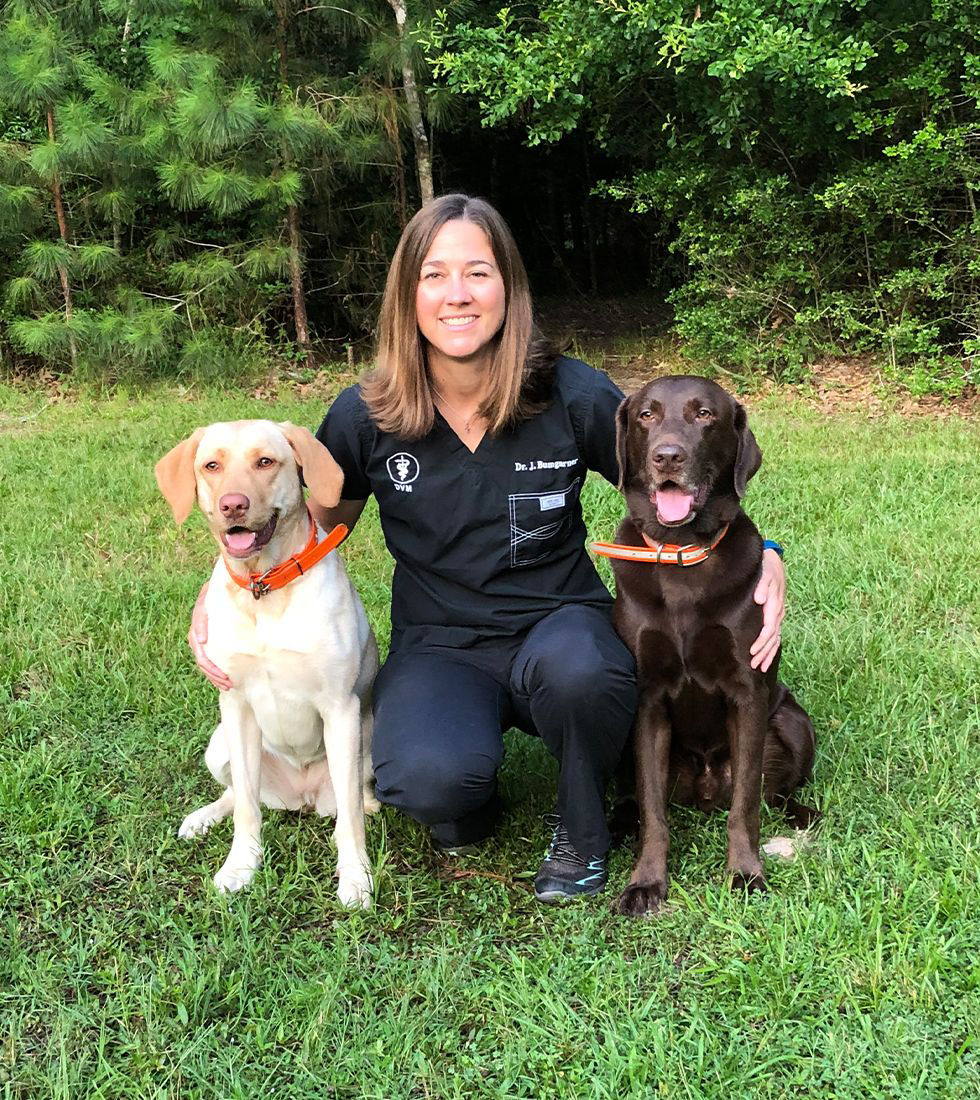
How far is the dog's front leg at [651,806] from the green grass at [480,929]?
0.06m

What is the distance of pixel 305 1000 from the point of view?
2062mm

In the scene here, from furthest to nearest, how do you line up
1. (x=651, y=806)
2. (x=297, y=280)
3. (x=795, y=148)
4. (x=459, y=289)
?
1. (x=297, y=280)
2. (x=795, y=148)
3. (x=459, y=289)
4. (x=651, y=806)

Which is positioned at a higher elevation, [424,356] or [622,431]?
[424,356]

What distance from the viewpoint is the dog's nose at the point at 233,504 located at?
225 cm

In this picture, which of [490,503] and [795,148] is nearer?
[490,503]

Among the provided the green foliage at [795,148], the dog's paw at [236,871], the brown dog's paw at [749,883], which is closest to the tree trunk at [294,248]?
the green foliage at [795,148]

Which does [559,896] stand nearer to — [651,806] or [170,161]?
[651,806]

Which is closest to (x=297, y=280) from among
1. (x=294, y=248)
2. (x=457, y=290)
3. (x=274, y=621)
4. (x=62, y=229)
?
(x=294, y=248)

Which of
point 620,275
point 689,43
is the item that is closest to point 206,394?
point 689,43

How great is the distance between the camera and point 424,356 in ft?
9.02

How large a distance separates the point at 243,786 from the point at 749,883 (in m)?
1.26

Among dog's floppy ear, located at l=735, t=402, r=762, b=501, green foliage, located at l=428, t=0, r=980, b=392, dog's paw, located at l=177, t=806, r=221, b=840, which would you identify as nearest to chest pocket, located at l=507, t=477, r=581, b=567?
dog's floppy ear, located at l=735, t=402, r=762, b=501

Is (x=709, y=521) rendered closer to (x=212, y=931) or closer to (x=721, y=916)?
(x=721, y=916)

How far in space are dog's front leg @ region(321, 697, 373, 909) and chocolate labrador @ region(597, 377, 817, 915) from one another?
2.14 ft
